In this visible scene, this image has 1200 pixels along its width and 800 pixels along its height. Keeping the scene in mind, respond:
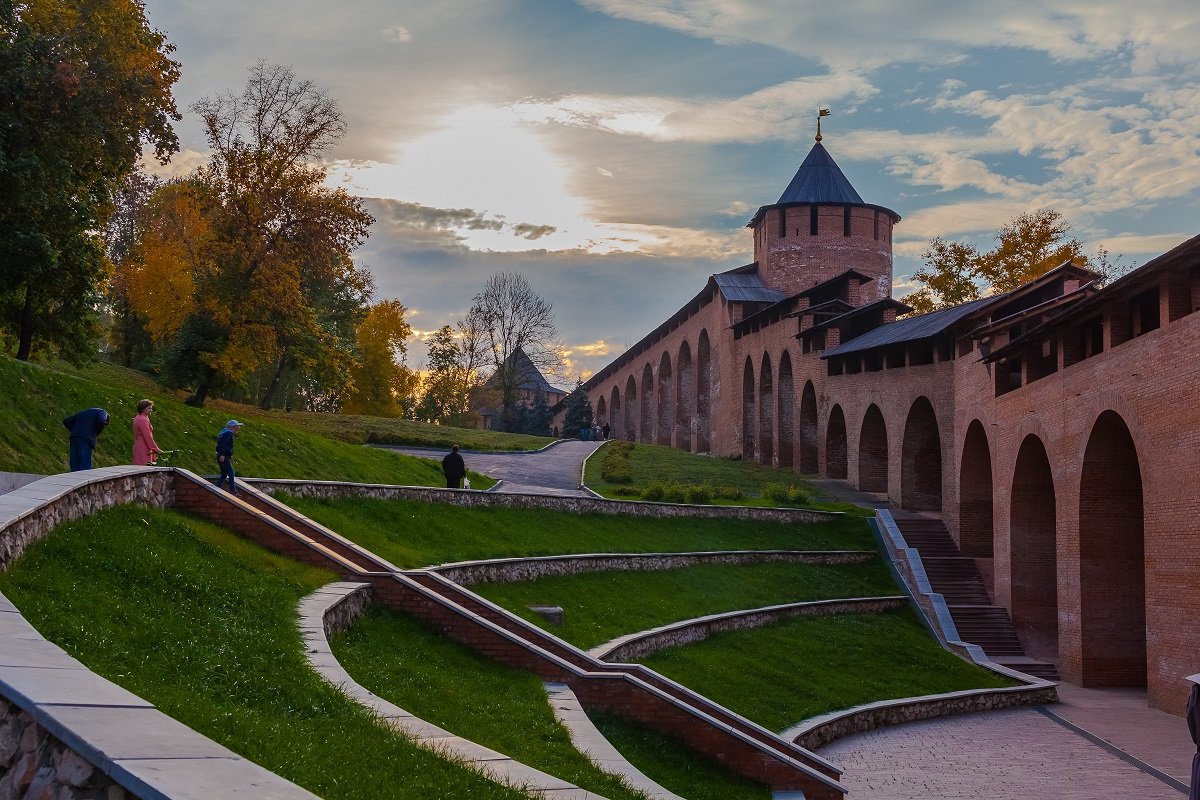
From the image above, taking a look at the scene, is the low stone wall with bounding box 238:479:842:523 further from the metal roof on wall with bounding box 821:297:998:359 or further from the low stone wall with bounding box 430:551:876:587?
the metal roof on wall with bounding box 821:297:998:359

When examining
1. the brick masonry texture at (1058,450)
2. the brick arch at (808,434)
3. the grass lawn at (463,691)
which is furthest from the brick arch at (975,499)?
the grass lawn at (463,691)

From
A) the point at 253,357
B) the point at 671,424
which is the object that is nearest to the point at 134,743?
the point at 253,357

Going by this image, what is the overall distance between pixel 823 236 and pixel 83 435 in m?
38.3

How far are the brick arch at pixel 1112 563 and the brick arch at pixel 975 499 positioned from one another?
277 inches

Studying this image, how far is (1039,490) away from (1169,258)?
890cm

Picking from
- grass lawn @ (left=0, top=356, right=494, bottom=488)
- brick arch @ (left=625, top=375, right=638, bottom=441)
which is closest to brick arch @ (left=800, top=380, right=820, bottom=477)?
grass lawn @ (left=0, top=356, right=494, bottom=488)

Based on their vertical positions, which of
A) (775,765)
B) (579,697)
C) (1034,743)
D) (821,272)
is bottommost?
(1034,743)

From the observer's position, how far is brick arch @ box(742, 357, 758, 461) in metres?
46.2

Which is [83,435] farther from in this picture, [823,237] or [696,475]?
[823,237]

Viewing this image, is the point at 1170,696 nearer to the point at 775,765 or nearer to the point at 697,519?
the point at 775,765

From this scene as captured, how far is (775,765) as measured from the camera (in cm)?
1134

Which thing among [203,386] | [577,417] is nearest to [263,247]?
[203,386]

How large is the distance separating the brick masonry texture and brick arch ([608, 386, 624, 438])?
28972 mm

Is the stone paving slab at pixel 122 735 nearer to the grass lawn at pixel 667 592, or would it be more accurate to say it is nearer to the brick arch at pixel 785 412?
the grass lawn at pixel 667 592
